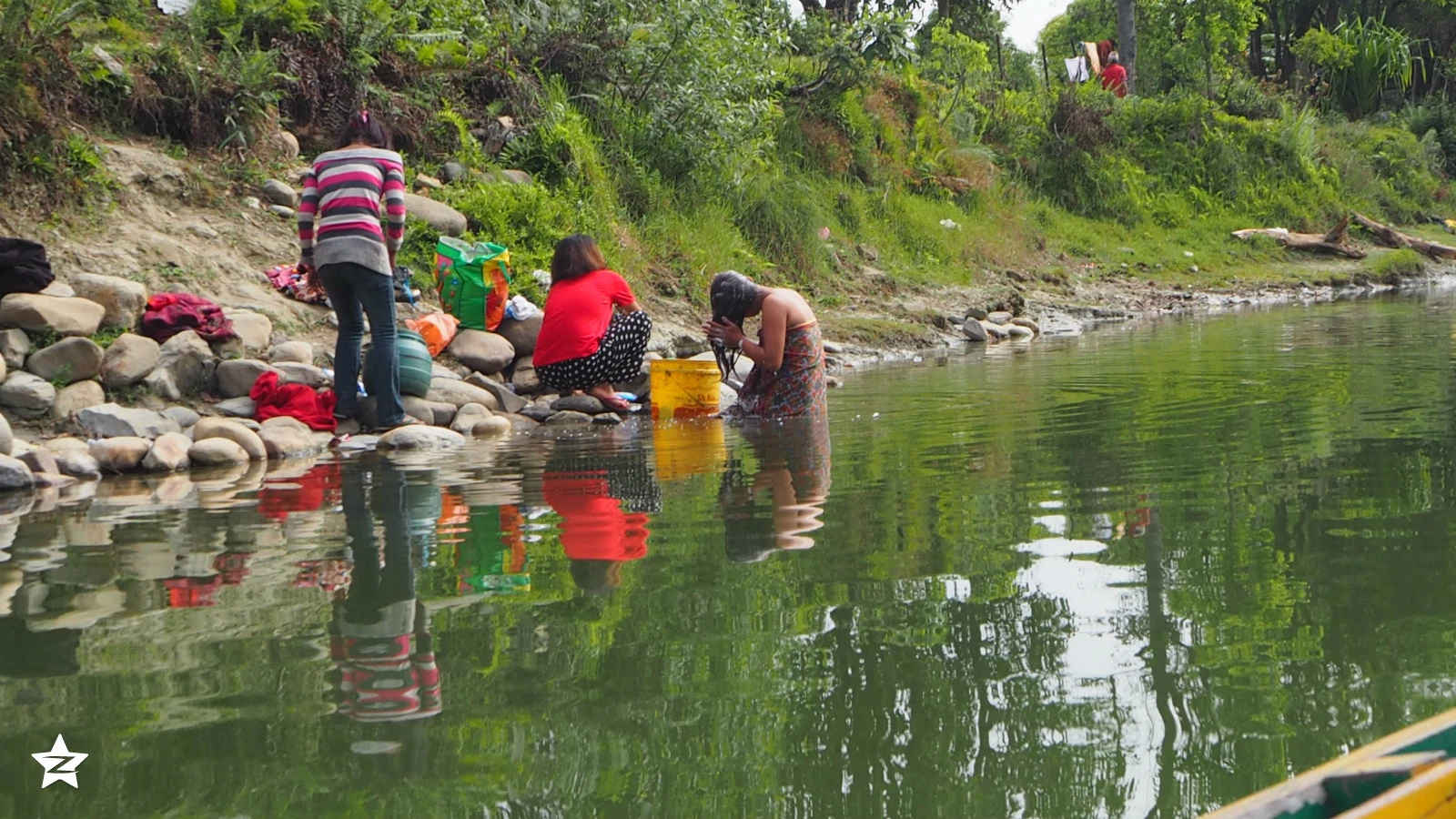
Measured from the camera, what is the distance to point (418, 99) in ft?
41.2

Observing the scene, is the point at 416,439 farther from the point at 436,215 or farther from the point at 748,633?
the point at 748,633

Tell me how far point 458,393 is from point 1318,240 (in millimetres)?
19184

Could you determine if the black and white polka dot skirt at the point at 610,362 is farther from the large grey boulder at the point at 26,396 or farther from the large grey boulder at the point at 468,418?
the large grey boulder at the point at 26,396

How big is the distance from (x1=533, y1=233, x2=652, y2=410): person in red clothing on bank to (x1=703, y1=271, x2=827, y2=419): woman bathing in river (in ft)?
3.03

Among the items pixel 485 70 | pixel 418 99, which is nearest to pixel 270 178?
pixel 418 99

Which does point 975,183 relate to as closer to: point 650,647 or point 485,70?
point 485,70

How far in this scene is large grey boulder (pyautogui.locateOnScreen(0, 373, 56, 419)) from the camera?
7.41 metres

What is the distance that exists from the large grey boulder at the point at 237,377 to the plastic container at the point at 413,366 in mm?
664

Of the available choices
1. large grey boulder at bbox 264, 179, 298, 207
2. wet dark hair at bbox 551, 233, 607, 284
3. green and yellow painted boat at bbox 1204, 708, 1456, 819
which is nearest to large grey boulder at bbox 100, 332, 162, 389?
wet dark hair at bbox 551, 233, 607, 284

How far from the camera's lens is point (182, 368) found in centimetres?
820

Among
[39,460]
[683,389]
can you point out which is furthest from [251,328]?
[683,389]

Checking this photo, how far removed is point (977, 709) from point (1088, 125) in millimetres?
22615

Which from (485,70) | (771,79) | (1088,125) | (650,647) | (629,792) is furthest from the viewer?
(1088,125)

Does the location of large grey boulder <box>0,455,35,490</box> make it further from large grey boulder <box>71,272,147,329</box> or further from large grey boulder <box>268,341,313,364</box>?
large grey boulder <box>268,341,313,364</box>
